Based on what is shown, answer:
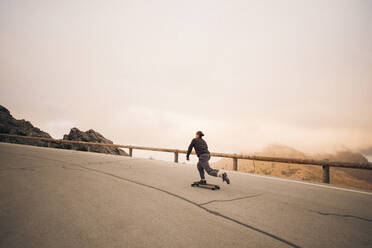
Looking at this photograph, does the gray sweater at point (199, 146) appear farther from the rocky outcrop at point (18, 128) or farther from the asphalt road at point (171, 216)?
the rocky outcrop at point (18, 128)

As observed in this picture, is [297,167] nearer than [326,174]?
No

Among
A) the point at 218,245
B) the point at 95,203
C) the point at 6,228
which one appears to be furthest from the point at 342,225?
the point at 6,228

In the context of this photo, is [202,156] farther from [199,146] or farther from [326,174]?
[326,174]

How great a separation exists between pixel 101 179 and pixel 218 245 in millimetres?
4839

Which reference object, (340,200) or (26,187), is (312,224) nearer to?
(340,200)

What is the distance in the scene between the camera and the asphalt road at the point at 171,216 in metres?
2.62

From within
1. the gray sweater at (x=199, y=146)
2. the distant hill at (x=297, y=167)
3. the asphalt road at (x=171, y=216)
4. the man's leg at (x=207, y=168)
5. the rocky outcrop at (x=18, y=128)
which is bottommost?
the distant hill at (x=297, y=167)

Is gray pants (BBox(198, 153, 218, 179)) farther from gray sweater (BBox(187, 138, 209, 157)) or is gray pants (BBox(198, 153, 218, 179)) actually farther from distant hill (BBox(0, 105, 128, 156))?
distant hill (BBox(0, 105, 128, 156))

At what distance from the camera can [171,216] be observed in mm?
3436

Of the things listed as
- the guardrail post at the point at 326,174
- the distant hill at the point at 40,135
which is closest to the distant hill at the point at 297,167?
the distant hill at the point at 40,135

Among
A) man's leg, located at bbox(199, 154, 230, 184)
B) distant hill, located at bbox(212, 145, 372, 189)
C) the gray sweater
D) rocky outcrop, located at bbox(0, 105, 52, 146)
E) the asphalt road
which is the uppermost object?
rocky outcrop, located at bbox(0, 105, 52, 146)

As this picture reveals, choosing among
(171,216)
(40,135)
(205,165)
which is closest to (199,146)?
(205,165)

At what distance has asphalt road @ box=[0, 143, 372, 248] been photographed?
2.62 metres

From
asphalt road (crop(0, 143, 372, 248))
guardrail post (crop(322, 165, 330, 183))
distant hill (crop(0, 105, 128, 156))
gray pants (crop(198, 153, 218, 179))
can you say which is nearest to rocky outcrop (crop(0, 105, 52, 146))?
distant hill (crop(0, 105, 128, 156))
